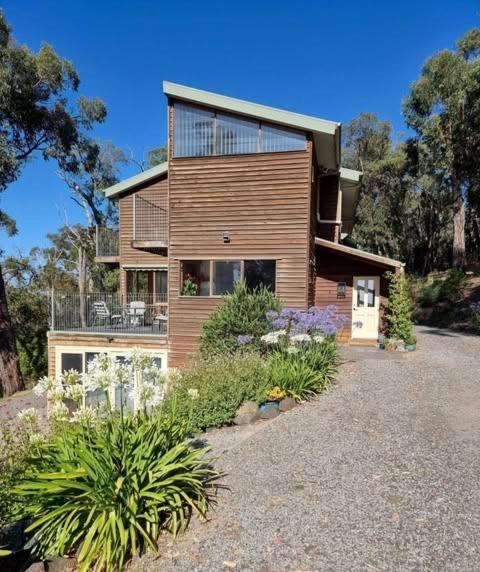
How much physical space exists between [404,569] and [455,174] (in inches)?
1049

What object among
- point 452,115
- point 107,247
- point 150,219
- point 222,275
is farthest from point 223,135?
point 452,115

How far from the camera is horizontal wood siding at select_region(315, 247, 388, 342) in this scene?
1221 cm

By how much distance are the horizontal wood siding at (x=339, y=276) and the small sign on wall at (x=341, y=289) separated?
0.08 m

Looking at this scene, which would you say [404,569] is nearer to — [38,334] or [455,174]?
[38,334]

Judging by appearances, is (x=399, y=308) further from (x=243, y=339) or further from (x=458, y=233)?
(x=458, y=233)

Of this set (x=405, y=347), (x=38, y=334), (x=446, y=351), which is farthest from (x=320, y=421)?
(x=38, y=334)

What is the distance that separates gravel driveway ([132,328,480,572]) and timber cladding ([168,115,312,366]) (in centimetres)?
471

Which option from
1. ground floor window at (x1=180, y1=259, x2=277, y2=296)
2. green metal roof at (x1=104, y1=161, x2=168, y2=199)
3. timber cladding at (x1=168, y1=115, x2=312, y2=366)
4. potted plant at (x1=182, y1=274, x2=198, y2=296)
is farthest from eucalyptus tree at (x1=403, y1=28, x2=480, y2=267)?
potted plant at (x1=182, y1=274, x2=198, y2=296)

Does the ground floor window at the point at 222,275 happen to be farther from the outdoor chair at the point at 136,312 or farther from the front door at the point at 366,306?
the front door at the point at 366,306

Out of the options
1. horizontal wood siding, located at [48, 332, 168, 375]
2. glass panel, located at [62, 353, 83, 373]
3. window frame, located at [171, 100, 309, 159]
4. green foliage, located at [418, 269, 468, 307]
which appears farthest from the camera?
green foliage, located at [418, 269, 468, 307]

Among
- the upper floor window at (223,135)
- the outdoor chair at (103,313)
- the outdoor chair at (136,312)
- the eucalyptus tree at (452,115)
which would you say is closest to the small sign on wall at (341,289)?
the upper floor window at (223,135)

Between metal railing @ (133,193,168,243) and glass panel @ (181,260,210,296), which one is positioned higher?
metal railing @ (133,193,168,243)

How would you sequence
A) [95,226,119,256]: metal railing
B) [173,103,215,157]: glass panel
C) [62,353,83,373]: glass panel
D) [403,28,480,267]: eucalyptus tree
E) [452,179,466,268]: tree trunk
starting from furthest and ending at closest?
[452,179,466,268]: tree trunk → [403,28,480,267]: eucalyptus tree → [95,226,119,256]: metal railing → [62,353,83,373]: glass panel → [173,103,215,157]: glass panel

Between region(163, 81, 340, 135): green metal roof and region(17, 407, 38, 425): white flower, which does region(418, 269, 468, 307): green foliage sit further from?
region(17, 407, 38, 425): white flower
